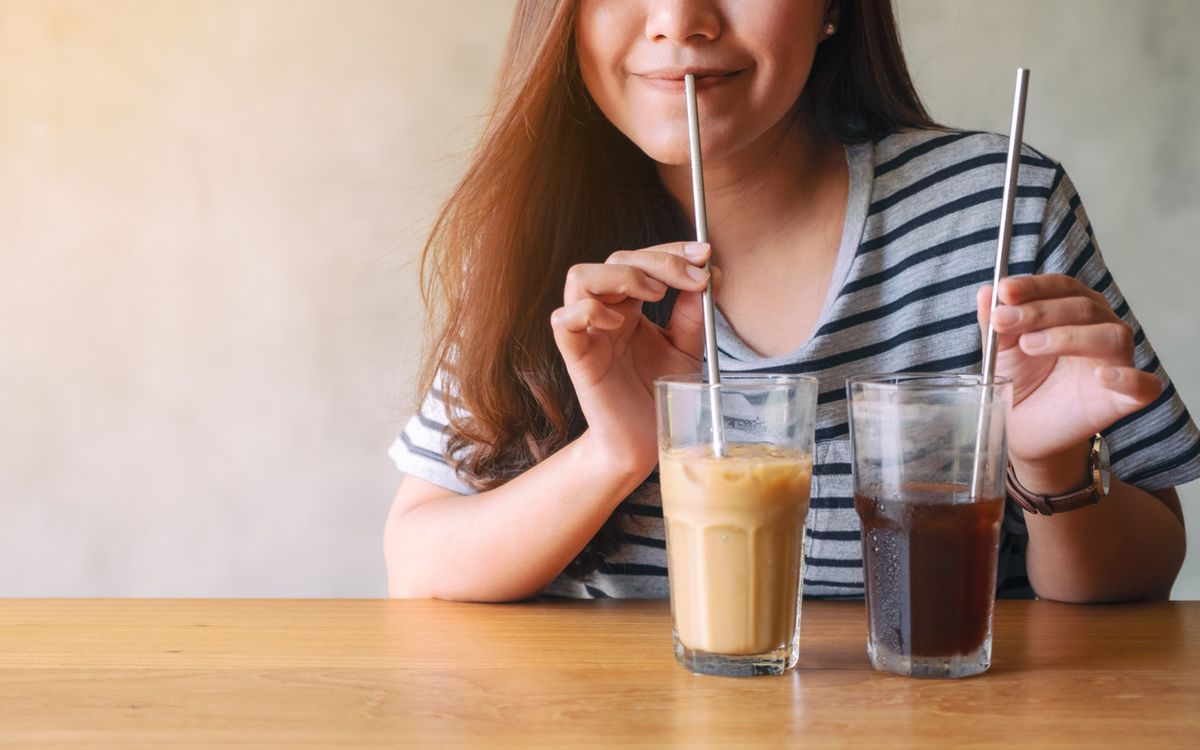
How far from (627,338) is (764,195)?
0.40m

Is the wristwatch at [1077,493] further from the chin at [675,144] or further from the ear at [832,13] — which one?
the ear at [832,13]

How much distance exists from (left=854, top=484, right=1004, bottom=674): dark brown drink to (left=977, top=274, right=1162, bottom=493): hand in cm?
13

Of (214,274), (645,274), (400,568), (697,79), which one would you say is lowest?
(400,568)

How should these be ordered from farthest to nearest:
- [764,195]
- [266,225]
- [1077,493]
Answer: [266,225], [764,195], [1077,493]

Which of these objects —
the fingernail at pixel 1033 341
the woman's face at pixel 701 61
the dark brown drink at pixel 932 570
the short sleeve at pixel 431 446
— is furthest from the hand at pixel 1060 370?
the short sleeve at pixel 431 446

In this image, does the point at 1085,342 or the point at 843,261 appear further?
the point at 843,261

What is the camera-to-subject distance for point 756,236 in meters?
1.36

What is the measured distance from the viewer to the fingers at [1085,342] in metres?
0.84

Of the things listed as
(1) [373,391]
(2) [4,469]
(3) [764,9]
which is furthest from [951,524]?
(2) [4,469]

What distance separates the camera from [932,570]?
0.78 m

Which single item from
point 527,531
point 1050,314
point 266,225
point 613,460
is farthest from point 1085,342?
point 266,225

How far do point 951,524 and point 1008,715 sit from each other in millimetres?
120

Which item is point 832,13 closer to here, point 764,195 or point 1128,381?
point 764,195

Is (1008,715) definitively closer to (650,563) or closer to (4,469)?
(650,563)
